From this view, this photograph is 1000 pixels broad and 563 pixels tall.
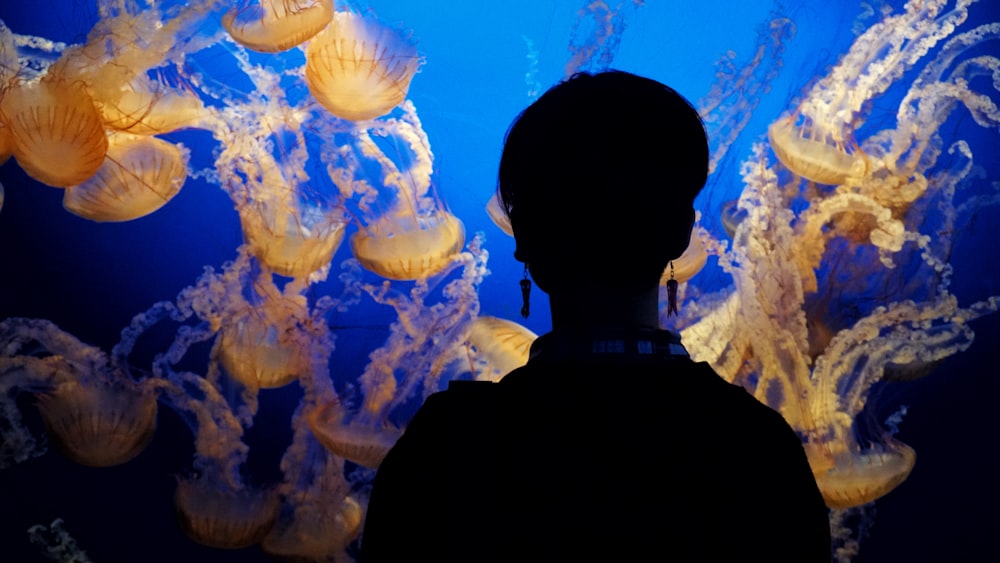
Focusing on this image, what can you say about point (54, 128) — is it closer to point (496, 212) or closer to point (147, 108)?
point (147, 108)

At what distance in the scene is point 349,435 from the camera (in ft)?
9.06

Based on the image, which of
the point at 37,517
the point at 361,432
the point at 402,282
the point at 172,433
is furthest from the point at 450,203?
the point at 37,517

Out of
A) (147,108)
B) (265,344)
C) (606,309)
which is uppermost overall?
(147,108)

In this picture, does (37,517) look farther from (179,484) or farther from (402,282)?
(402,282)

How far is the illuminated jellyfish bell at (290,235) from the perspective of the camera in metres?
2.71

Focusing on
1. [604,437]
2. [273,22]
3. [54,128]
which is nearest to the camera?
[604,437]

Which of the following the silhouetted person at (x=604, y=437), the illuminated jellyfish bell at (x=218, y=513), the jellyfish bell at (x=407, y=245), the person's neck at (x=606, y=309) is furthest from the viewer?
the jellyfish bell at (x=407, y=245)

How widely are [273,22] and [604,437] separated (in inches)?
90.7

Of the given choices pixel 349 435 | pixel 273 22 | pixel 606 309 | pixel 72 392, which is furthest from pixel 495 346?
pixel 606 309

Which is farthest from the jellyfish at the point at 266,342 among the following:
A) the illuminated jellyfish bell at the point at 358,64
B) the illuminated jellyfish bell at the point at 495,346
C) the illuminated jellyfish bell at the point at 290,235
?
the illuminated jellyfish bell at the point at 358,64

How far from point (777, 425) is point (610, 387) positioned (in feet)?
0.50

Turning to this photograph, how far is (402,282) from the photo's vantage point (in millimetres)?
2965

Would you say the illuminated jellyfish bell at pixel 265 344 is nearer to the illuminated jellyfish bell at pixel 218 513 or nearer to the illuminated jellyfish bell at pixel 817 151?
the illuminated jellyfish bell at pixel 218 513

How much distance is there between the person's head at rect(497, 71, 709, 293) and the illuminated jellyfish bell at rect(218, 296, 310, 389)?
2148mm
